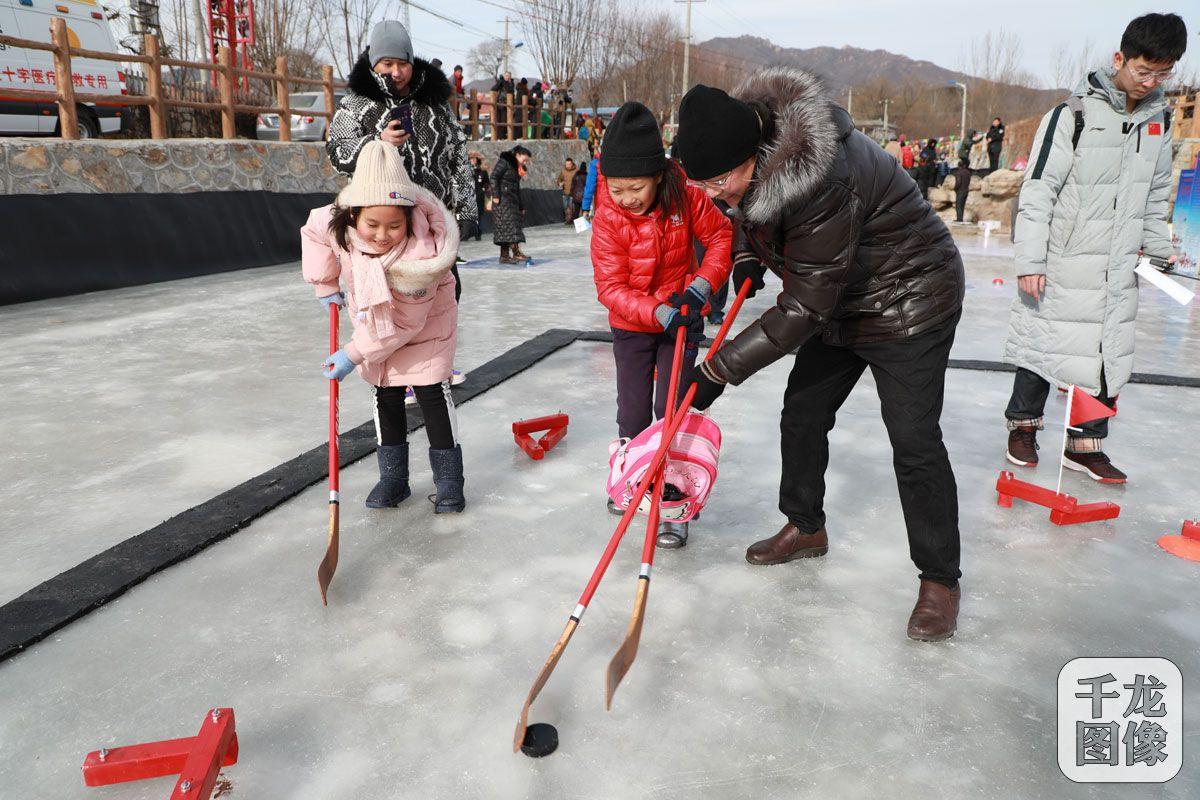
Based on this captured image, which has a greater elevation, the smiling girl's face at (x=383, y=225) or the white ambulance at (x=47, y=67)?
the white ambulance at (x=47, y=67)

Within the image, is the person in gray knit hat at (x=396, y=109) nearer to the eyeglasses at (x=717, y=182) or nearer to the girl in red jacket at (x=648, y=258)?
the girl in red jacket at (x=648, y=258)

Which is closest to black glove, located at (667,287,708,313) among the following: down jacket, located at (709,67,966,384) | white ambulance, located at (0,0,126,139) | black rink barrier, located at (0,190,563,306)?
down jacket, located at (709,67,966,384)

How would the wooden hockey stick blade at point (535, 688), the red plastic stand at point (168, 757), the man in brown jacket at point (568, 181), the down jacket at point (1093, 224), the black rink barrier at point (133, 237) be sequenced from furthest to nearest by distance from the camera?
the man in brown jacket at point (568, 181)
the black rink barrier at point (133, 237)
the down jacket at point (1093, 224)
the wooden hockey stick blade at point (535, 688)
the red plastic stand at point (168, 757)

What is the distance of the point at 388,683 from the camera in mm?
2105

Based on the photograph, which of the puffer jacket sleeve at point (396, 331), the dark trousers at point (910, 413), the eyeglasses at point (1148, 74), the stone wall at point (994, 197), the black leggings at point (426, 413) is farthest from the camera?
the stone wall at point (994, 197)

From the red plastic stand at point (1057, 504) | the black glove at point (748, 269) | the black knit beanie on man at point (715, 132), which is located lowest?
the red plastic stand at point (1057, 504)

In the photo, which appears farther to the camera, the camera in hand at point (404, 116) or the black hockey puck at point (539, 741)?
the camera in hand at point (404, 116)

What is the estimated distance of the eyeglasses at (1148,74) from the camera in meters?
2.96

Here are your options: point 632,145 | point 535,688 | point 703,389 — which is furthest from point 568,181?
point 535,688

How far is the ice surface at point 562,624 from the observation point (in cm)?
183

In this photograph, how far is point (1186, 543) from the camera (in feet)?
9.35

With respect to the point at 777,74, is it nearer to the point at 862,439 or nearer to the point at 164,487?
the point at 862,439

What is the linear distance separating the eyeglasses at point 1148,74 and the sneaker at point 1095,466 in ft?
4.67

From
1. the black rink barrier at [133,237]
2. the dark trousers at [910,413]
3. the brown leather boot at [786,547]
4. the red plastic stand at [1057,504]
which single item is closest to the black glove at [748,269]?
the dark trousers at [910,413]
